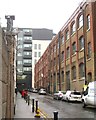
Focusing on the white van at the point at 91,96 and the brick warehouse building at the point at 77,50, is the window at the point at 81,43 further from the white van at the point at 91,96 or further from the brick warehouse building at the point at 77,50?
the white van at the point at 91,96

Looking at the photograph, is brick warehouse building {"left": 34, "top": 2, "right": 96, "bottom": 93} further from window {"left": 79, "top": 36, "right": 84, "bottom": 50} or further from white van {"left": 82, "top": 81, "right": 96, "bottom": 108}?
white van {"left": 82, "top": 81, "right": 96, "bottom": 108}

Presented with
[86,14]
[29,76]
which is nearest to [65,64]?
[86,14]

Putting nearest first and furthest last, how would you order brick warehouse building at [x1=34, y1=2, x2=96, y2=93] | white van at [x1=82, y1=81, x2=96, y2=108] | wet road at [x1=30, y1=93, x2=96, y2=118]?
1. wet road at [x1=30, y1=93, x2=96, y2=118]
2. white van at [x1=82, y1=81, x2=96, y2=108]
3. brick warehouse building at [x1=34, y1=2, x2=96, y2=93]

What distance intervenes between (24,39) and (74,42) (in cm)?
8624

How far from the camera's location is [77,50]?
164 ft

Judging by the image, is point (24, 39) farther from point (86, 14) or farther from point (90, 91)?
point (90, 91)

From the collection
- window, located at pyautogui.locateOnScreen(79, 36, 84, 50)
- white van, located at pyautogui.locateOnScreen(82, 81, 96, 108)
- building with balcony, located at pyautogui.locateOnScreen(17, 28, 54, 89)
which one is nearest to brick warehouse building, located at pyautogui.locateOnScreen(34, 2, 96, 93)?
window, located at pyautogui.locateOnScreen(79, 36, 84, 50)

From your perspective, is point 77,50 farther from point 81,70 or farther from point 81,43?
point 81,70

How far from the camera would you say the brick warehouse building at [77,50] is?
4319cm

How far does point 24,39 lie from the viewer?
138 metres

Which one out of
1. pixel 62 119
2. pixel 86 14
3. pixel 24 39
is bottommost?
pixel 62 119

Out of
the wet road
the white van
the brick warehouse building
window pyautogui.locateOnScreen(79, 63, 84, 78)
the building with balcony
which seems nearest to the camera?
the wet road

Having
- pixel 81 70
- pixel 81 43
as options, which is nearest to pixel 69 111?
pixel 81 70

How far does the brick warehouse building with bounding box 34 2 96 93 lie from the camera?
43.2 m
